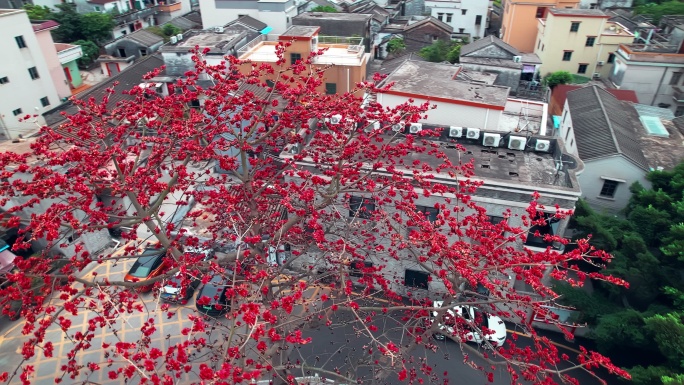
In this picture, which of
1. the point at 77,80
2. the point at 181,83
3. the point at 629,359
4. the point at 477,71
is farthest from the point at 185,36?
the point at 629,359

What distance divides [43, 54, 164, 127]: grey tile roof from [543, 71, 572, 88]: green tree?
87.8ft

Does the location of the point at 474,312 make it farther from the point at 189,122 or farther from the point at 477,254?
the point at 189,122

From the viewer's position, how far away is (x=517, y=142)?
15039mm

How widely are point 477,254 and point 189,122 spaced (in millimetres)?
6213

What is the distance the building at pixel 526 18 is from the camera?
3494cm

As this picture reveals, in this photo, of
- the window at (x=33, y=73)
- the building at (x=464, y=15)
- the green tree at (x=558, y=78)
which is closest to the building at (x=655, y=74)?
the green tree at (x=558, y=78)

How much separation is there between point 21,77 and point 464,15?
3573 centimetres

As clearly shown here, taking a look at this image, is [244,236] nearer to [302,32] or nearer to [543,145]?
[543,145]

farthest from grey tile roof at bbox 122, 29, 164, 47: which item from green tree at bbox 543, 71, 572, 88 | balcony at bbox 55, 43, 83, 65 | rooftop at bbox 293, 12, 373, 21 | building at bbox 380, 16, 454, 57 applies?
green tree at bbox 543, 71, 572, 88

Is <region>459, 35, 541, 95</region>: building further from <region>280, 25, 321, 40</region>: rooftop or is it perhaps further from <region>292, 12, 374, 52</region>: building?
<region>280, 25, 321, 40</region>: rooftop

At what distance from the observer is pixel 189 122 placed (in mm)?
8539

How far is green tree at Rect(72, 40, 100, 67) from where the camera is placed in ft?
119

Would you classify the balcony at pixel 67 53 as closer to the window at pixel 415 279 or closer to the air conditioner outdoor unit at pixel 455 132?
the air conditioner outdoor unit at pixel 455 132

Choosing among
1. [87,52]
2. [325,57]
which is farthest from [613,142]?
[87,52]
